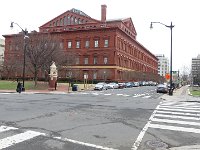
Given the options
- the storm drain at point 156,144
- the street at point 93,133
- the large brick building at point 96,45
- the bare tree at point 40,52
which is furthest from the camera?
the large brick building at point 96,45

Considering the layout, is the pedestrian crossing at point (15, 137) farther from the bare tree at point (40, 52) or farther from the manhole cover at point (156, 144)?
the bare tree at point (40, 52)

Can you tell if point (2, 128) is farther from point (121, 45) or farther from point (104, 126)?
point (121, 45)

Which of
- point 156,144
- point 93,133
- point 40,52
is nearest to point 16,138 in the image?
point 93,133

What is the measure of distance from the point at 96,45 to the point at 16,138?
252 feet

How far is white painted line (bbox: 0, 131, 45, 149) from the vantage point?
326 inches

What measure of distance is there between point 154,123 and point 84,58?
7354 cm

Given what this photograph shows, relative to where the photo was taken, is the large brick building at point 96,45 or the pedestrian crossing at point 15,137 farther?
the large brick building at point 96,45

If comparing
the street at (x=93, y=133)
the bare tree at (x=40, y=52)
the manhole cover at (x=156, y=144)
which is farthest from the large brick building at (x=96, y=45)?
the manhole cover at (x=156, y=144)

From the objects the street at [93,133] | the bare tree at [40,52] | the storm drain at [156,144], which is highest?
the bare tree at [40,52]

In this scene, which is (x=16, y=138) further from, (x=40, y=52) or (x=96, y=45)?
(x=96, y=45)

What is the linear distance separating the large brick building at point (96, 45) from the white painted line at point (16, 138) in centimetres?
6498

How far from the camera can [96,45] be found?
85188 mm

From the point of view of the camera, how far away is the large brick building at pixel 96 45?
81.4m

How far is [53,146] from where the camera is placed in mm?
8250
